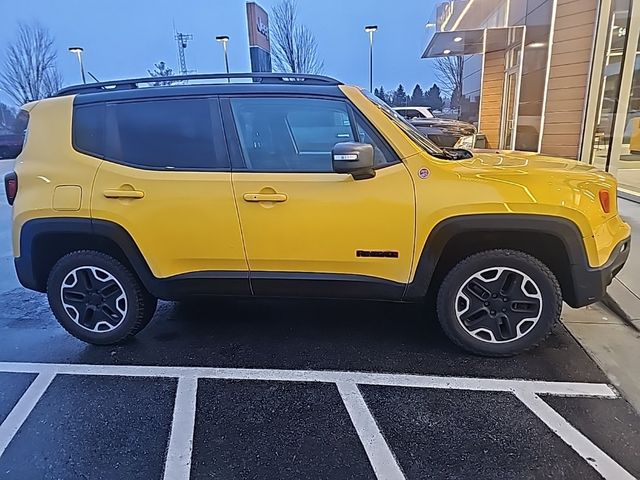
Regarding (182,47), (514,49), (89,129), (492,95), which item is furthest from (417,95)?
(89,129)

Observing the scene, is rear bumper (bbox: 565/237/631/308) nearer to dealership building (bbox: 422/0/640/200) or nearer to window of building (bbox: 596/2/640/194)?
dealership building (bbox: 422/0/640/200)

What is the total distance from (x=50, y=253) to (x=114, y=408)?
141 cm

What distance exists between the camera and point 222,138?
3.16 metres

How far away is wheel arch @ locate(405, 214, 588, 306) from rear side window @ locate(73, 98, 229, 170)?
4.90 ft

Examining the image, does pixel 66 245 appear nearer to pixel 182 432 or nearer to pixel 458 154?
pixel 182 432

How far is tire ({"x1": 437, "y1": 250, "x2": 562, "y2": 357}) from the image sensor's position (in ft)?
9.89

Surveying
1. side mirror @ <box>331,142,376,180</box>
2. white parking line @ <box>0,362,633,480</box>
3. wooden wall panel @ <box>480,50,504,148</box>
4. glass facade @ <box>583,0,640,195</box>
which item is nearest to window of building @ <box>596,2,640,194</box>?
glass facade @ <box>583,0,640,195</box>

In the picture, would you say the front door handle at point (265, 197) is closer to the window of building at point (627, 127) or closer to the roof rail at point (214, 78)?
the roof rail at point (214, 78)

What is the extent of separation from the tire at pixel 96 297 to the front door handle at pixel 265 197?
3.67 feet

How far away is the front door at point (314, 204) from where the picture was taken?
2982 millimetres

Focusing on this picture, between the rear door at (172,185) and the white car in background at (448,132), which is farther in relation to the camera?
the white car in background at (448,132)

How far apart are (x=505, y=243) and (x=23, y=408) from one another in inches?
123

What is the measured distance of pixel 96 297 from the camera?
3.45 meters

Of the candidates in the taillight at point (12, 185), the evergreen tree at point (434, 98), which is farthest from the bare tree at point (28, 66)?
the taillight at point (12, 185)
